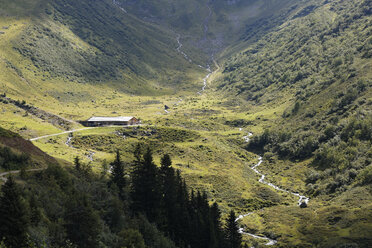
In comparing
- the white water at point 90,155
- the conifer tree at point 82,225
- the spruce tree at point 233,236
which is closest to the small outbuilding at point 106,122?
the white water at point 90,155

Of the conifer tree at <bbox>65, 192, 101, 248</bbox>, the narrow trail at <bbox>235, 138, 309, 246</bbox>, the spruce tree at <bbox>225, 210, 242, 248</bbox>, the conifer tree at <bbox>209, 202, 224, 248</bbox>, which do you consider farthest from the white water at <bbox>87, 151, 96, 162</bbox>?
the conifer tree at <bbox>65, 192, 101, 248</bbox>

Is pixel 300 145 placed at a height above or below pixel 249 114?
below

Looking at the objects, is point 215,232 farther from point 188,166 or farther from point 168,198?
point 188,166

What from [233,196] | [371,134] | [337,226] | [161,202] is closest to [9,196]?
[161,202]

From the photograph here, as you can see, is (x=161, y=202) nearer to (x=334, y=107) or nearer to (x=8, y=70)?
(x=334, y=107)

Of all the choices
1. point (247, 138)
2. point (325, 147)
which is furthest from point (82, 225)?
point (247, 138)

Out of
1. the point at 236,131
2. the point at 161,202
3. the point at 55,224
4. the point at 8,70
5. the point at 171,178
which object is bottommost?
Answer: the point at 55,224

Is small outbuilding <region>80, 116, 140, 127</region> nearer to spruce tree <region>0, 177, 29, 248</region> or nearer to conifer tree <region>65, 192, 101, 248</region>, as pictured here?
conifer tree <region>65, 192, 101, 248</region>

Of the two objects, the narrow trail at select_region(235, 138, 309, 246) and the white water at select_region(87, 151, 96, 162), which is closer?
the narrow trail at select_region(235, 138, 309, 246)

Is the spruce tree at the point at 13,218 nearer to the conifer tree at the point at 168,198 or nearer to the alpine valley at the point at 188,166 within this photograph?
the alpine valley at the point at 188,166

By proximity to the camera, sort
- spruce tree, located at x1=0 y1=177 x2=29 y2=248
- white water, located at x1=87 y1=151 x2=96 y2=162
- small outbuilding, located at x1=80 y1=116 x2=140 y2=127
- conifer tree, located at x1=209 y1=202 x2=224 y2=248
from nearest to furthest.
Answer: spruce tree, located at x1=0 y1=177 x2=29 y2=248 < conifer tree, located at x1=209 y1=202 x2=224 y2=248 < white water, located at x1=87 y1=151 x2=96 y2=162 < small outbuilding, located at x1=80 y1=116 x2=140 y2=127
